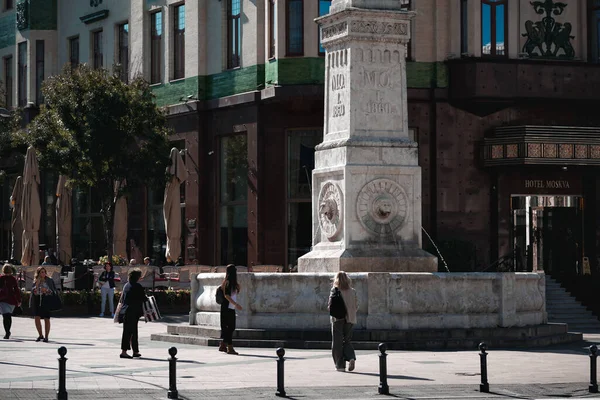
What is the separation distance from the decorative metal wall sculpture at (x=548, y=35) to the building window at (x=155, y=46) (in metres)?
13.9

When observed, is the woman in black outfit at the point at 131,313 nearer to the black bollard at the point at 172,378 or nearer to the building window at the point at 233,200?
the black bollard at the point at 172,378

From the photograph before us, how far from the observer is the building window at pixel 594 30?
46406 mm

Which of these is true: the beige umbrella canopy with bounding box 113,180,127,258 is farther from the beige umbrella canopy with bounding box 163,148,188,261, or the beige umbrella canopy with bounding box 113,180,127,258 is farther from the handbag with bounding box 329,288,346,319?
the handbag with bounding box 329,288,346,319

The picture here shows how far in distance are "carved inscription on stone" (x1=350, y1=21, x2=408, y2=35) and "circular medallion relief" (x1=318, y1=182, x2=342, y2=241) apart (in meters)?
2.92

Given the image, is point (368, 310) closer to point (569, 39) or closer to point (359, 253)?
point (359, 253)

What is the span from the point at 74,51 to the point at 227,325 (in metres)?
35.8

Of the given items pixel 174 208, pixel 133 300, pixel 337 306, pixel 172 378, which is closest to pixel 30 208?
pixel 174 208

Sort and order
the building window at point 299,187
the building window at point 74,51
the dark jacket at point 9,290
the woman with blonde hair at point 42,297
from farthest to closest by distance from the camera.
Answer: the building window at point 74,51 → the building window at point 299,187 → the dark jacket at point 9,290 → the woman with blonde hair at point 42,297

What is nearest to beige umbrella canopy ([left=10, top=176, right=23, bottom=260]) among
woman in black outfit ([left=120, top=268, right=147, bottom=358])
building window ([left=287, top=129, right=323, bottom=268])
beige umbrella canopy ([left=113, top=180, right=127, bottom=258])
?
beige umbrella canopy ([left=113, top=180, right=127, bottom=258])

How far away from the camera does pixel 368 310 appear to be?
25.1 m

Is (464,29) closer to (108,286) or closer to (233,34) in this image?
(233,34)

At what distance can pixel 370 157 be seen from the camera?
86.7 ft

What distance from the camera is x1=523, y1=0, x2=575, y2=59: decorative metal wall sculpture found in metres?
45.6

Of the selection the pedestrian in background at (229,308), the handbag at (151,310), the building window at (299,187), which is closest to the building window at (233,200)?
the building window at (299,187)
